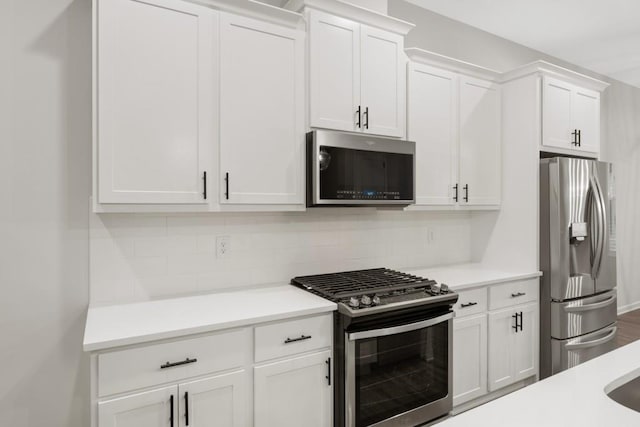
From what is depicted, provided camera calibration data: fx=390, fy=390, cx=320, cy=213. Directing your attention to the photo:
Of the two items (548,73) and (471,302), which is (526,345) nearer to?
(471,302)

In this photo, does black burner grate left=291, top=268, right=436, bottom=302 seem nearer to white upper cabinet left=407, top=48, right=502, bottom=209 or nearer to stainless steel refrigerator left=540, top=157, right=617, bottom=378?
white upper cabinet left=407, top=48, right=502, bottom=209

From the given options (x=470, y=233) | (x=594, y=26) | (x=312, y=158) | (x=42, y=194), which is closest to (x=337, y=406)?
(x=312, y=158)

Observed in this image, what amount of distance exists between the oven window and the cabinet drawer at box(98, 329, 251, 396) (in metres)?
0.63

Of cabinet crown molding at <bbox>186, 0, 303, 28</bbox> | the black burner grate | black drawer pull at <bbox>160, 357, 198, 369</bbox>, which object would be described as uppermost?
cabinet crown molding at <bbox>186, 0, 303, 28</bbox>

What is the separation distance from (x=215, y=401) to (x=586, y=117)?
12.0 feet

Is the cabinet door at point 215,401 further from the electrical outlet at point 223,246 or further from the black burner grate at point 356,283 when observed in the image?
the electrical outlet at point 223,246

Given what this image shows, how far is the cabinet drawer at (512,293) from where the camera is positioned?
109 inches

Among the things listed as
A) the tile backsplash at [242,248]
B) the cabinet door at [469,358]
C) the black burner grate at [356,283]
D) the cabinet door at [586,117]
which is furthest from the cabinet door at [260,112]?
the cabinet door at [586,117]

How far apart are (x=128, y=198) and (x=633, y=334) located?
16.9 ft

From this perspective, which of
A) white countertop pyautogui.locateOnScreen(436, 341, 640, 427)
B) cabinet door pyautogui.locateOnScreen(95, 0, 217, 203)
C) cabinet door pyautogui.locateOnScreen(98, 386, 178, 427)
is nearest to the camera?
white countertop pyautogui.locateOnScreen(436, 341, 640, 427)

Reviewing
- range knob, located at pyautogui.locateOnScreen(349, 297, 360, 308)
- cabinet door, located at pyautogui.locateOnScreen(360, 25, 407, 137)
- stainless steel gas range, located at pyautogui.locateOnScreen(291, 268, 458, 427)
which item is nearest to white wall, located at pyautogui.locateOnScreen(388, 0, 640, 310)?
cabinet door, located at pyautogui.locateOnScreen(360, 25, 407, 137)

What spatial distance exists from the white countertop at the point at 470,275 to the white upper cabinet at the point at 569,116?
3.49 feet

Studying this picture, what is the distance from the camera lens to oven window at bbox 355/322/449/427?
6.64 ft

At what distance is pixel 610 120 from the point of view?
4.83m
